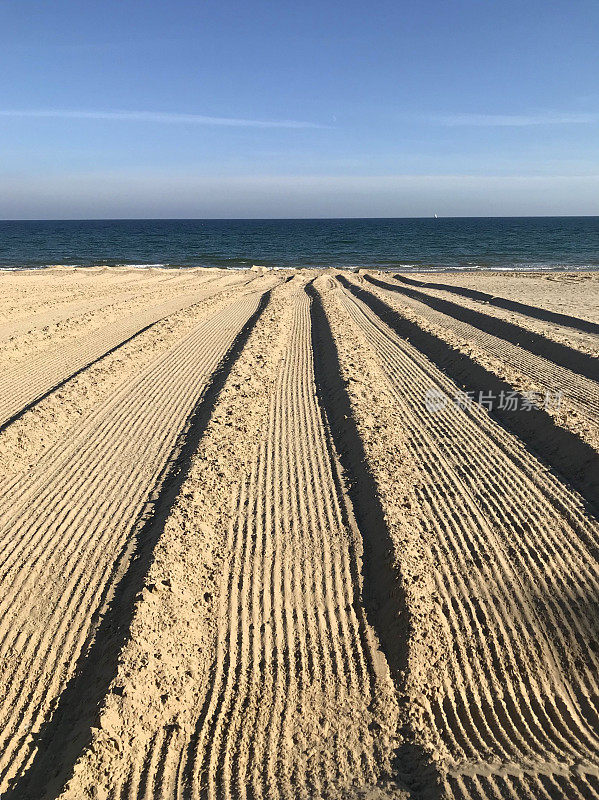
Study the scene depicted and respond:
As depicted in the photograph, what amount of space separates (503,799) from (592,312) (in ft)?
78.6

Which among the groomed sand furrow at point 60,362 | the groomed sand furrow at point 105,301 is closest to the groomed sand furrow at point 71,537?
the groomed sand furrow at point 60,362

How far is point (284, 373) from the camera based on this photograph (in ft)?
46.1

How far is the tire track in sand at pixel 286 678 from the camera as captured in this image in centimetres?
417

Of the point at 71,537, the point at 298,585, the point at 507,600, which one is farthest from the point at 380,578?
the point at 71,537

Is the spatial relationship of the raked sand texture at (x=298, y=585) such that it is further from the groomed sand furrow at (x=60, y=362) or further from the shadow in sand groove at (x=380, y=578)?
the groomed sand furrow at (x=60, y=362)

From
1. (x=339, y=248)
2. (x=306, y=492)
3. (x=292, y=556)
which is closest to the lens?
(x=292, y=556)

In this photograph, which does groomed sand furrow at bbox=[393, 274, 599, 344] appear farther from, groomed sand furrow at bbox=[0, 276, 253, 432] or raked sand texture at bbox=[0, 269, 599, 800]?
groomed sand furrow at bbox=[0, 276, 253, 432]

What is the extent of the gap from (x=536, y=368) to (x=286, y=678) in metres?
12.2

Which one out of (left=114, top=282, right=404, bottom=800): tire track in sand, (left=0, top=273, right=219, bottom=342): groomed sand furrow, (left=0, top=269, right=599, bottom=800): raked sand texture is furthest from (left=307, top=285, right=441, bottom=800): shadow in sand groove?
(left=0, top=273, right=219, bottom=342): groomed sand furrow

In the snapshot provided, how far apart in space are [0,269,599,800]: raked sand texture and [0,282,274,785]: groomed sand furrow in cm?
3

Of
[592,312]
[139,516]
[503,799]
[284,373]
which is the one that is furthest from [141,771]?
[592,312]

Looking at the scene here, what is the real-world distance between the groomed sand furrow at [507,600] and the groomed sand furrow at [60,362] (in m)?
8.86

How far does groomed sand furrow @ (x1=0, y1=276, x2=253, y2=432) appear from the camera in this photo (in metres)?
12.1

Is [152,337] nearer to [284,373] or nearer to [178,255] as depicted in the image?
[284,373]
